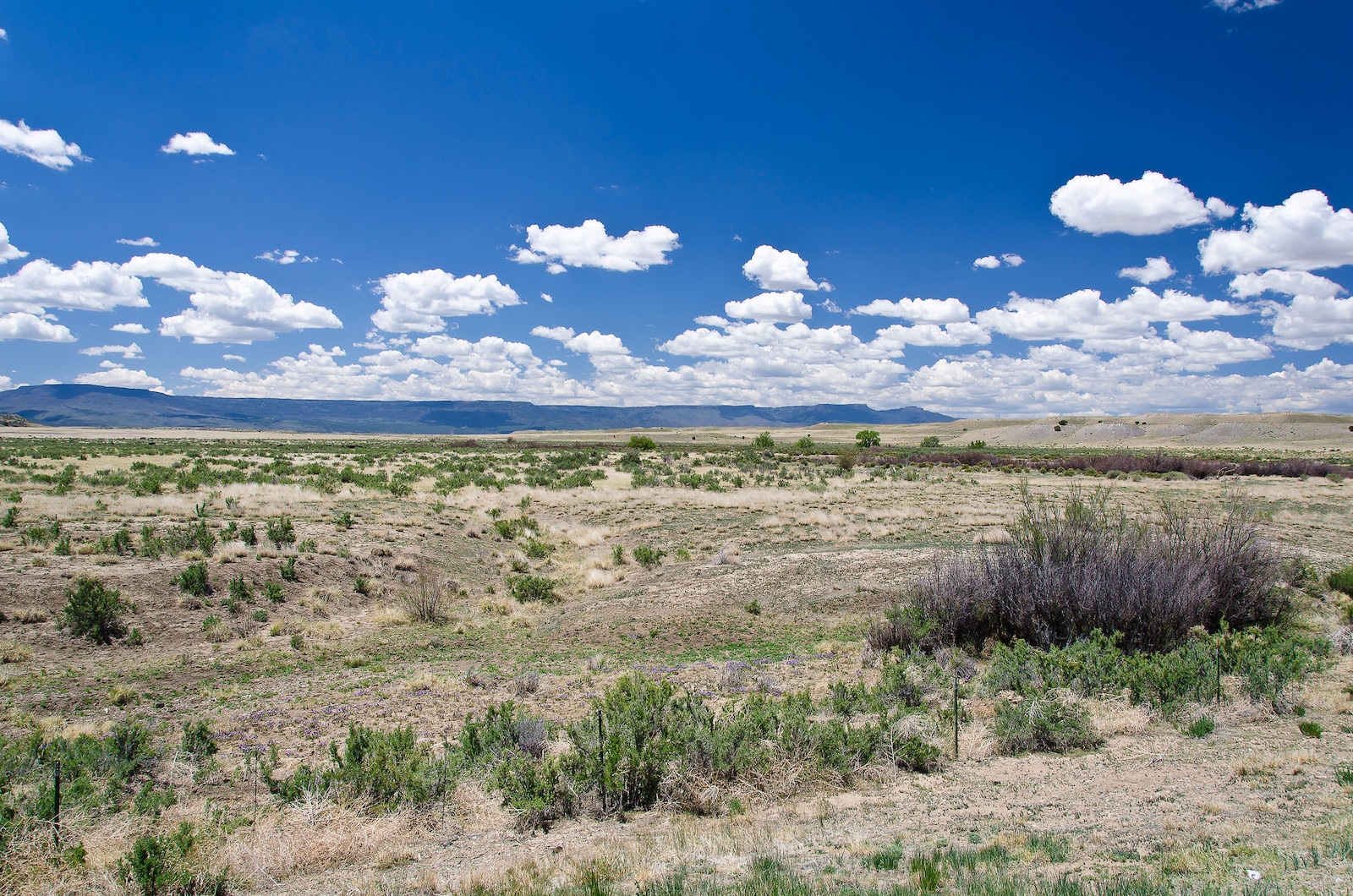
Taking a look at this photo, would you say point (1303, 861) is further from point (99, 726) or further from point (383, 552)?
point (383, 552)

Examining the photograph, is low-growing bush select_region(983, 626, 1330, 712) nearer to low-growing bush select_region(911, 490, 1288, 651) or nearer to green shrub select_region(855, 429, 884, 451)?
low-growing bush select_region(911, 490, 1288, 651)

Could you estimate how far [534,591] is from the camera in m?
19.1

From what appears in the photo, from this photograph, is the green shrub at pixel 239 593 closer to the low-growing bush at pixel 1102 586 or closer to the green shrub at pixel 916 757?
the green shrub at pixel 916 757

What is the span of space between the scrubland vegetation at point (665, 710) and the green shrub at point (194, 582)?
7cm

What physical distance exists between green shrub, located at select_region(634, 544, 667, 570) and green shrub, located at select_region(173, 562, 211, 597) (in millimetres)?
11708

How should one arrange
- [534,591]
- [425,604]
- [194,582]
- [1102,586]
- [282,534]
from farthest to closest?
[282,534] < [534,591] < [425,604] < [194,582] < [1102,586]

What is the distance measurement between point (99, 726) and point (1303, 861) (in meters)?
13.1

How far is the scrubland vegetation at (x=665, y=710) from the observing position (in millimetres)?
5531

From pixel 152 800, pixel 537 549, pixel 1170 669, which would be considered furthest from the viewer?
pixel 537 549

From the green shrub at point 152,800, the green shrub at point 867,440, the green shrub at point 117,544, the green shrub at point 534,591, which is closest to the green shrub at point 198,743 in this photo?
the green shrub at point 152,800

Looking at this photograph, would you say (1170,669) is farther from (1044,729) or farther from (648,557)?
(648,557)

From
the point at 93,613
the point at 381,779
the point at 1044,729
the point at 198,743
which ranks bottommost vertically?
the point at 198,743

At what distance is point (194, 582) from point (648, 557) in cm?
1215

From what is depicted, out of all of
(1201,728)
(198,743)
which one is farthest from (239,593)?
(1201,728)
